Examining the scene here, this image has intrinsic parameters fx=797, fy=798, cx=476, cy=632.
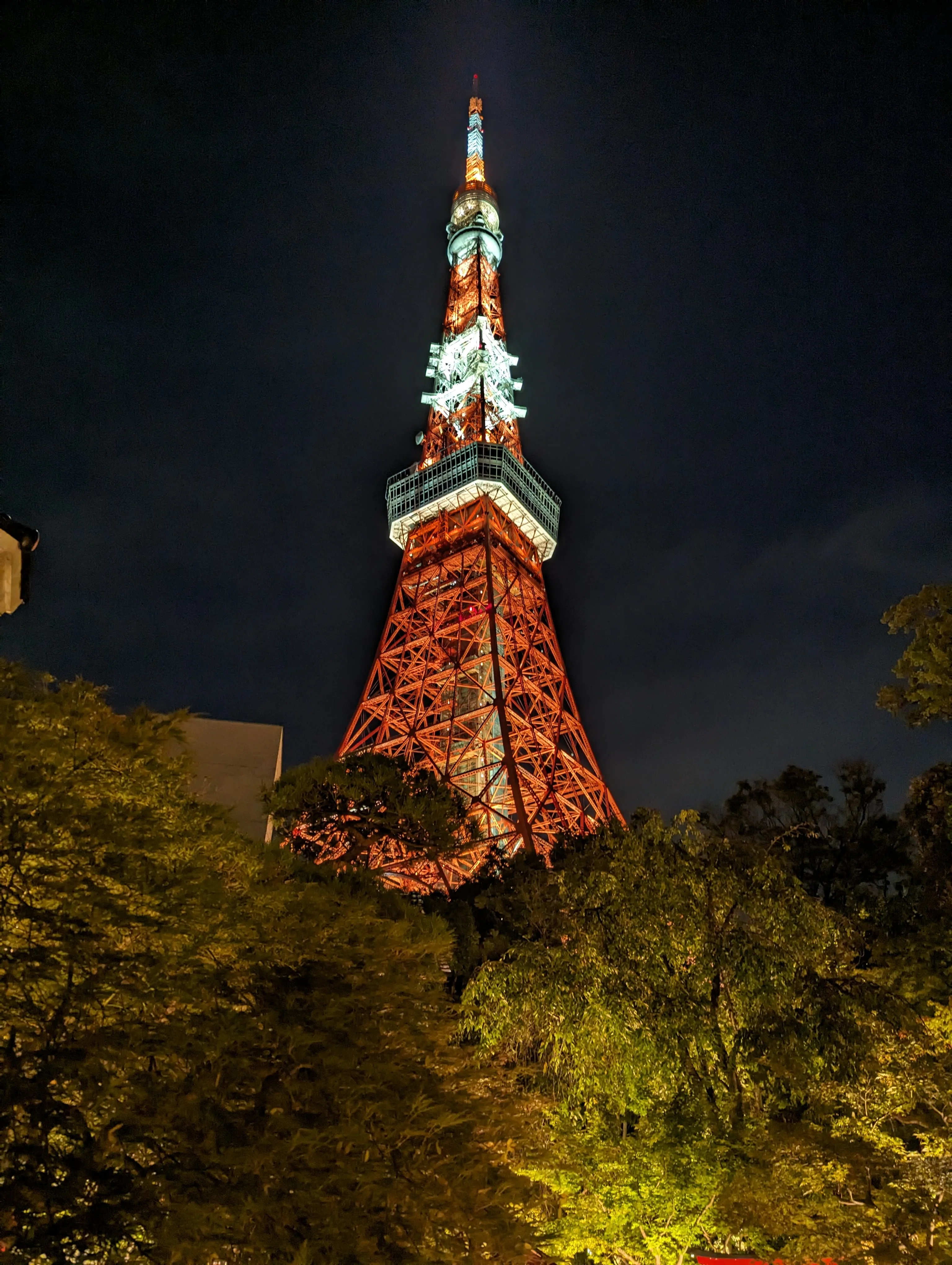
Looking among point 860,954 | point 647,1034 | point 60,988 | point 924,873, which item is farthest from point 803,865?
point 60,988

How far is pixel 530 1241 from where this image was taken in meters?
5.30

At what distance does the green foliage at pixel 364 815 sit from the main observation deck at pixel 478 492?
2006 cm

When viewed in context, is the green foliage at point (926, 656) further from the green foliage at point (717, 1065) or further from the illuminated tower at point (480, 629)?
the illuminated tower at point (480, 629)

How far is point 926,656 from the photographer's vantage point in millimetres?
10438

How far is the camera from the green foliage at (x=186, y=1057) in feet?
13.8

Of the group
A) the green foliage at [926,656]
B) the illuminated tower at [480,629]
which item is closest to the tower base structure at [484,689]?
the illuminated tower at [480,629]

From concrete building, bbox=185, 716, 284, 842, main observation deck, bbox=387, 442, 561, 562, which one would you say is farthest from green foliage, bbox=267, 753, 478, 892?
main observation deck, bbox=387, 442, 561, 562

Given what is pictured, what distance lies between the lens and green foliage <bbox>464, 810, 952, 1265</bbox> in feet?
19.7

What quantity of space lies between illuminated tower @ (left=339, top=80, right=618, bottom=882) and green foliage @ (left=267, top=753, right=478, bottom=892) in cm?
597

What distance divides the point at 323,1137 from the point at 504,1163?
1781 millimetres

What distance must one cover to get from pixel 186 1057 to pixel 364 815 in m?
8.60

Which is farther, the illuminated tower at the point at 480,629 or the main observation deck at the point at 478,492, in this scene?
the main observation deck at the point at 478,492

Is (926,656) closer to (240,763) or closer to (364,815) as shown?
(364,815)

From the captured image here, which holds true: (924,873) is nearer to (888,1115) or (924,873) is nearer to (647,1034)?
(888,1115)
